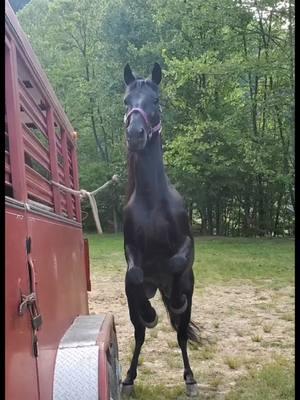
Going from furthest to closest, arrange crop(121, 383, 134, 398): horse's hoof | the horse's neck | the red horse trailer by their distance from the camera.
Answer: crop(121, 383, 134, 398): horse's hoof
the horse's neck
the red horse trailer

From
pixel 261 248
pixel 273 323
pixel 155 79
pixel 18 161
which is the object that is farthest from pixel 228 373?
pixel 261 248

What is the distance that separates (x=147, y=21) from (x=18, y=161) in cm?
2014

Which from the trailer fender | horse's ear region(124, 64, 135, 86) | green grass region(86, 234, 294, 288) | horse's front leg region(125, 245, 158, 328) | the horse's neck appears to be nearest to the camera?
the trailer fender

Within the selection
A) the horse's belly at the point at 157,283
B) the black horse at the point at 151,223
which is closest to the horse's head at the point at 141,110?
the black horse at the point at 151,223

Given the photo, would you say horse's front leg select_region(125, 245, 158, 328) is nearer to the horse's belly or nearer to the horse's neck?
the horse's belly

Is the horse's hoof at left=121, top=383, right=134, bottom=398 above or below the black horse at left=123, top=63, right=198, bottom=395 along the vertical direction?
below

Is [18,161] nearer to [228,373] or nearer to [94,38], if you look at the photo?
[228,373]

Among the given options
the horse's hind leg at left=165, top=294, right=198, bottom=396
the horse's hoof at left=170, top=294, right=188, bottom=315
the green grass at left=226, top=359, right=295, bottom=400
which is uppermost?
the horse's hoof at left=170, top=294, right=188, bottom=315

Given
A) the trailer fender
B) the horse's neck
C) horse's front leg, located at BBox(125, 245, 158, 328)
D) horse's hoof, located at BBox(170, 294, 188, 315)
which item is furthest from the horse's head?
the trailer fender

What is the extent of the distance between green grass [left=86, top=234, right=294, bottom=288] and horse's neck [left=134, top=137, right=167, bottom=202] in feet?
18.5

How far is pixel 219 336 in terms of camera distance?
5.62 meters

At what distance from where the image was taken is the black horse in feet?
11.7

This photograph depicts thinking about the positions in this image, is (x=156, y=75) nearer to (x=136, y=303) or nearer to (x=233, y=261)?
(x=136, y=303)

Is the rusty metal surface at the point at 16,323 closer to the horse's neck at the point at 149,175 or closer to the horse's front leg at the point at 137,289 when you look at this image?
the horse's front leg at the point at 137,289
